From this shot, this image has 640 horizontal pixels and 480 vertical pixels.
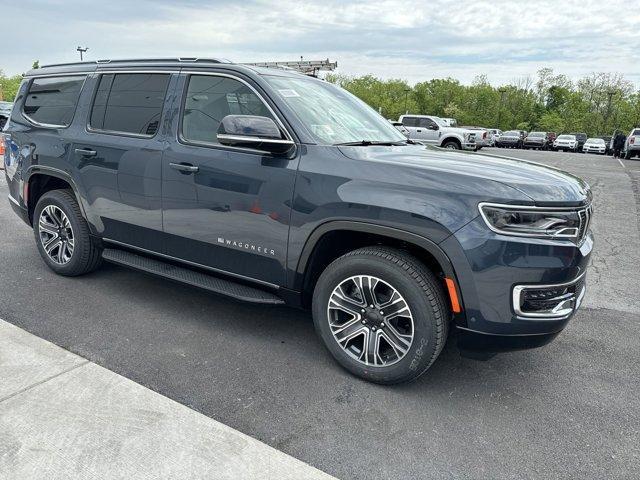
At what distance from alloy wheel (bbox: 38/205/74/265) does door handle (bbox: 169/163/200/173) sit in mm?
1522

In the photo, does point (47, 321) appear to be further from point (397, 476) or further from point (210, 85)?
point (397, 476)

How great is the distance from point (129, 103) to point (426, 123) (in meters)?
22.6

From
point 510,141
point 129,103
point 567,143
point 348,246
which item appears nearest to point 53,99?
point 129,103

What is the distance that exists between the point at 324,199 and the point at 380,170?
0.38m

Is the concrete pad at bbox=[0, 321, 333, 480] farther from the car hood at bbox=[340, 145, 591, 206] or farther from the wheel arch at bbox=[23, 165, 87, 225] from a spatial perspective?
the wheel arch at bbox=[23, 165, 87, 225]

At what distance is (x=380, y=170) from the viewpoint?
115 inches

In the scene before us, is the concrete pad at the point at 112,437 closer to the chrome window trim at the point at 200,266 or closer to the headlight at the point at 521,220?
the chrome window trim at the point at 200,266

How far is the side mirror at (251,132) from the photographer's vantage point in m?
3.09

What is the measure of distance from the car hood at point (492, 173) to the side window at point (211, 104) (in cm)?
83

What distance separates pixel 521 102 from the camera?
82.8 metres

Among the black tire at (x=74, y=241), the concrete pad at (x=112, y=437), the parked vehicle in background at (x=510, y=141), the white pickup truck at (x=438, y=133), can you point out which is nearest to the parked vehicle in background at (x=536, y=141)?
the parked vehicle in background at (x=510, y=141)

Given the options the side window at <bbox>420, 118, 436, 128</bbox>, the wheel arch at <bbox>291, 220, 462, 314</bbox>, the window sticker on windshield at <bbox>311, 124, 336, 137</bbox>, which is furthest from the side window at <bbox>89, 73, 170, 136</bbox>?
the side window at <bbox>420, 118, 436, 128</bbox>

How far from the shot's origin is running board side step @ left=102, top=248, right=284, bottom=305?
134 inches

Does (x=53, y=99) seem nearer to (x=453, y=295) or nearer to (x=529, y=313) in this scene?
(x=453, y=295)
